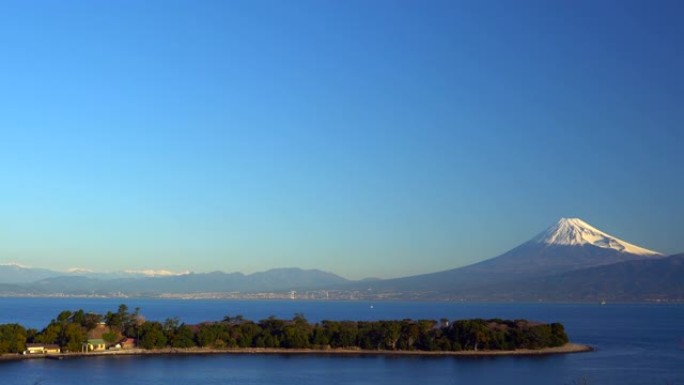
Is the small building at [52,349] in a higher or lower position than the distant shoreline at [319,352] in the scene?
higher

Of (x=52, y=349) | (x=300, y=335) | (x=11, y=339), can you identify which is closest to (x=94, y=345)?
(x=52, y=349)

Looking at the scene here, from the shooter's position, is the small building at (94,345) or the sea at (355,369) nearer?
the sea at (355,369)

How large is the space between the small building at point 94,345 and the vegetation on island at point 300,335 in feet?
0.64

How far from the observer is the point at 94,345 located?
145ft

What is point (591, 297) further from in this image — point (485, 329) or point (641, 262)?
point (485, 329)

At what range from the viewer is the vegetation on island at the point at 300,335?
44.3 m

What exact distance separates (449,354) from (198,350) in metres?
12.1

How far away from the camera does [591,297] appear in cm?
14312

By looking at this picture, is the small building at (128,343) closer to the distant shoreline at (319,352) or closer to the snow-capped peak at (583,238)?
the distant shoreline at (319,352)

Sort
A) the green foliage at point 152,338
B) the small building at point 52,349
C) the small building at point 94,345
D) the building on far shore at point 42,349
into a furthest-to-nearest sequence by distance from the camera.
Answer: the green foliage at point 152,338, the small building at point 94,345, the small building at point 52,349, the building on far shore at point 42,349

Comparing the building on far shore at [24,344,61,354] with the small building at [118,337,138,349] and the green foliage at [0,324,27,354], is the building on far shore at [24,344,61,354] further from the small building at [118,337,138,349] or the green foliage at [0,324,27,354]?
the small building at [118,337,138,349]

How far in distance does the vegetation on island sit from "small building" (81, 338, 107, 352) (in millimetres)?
194

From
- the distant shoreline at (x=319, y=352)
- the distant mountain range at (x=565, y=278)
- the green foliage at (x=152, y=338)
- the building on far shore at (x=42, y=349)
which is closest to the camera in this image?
the building on far shore at (x=42, y=349)

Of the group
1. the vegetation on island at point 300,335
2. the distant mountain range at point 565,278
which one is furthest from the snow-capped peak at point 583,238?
the vegetation on island at point 300,335
